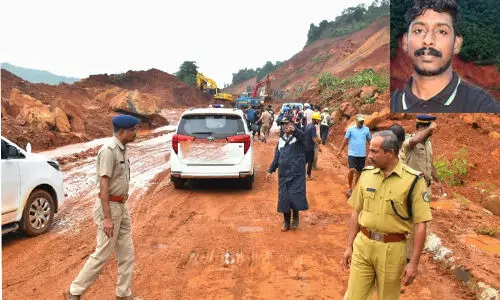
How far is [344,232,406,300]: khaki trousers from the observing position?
3223 mm

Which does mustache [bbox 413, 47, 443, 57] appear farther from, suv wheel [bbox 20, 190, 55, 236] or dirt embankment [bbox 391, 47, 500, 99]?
suv wheel [bbox 20, 190, 55, 236]

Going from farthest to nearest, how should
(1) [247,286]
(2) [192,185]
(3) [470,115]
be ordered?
(3) [470,115], (2) [192,185], (1) [247,286]

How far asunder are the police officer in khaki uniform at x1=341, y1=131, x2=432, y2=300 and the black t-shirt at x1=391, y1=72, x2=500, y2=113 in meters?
15.8

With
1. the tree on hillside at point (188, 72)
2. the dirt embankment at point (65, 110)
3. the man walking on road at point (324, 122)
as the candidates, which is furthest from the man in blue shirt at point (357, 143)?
the tree on hillside at point (188, 72)

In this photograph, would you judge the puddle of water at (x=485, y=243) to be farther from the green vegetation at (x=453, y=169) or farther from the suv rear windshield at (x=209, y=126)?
the green vegetation at (x=453, y=169)

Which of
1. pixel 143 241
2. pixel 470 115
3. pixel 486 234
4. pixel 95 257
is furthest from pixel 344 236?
pixel 470 115

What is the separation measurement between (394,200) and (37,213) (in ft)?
17.8

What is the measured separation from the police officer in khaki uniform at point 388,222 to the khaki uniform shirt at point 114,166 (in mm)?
2276

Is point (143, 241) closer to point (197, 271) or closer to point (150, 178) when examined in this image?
point (197, 271)

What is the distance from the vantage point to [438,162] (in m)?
12.1

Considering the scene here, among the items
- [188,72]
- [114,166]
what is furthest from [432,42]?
[188,72]

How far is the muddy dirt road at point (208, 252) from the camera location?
490 cm

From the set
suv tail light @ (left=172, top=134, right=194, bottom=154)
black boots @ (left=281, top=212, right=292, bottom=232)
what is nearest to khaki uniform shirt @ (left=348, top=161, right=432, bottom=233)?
black boots @ (left=281, top=212, right=292, bottom=232)

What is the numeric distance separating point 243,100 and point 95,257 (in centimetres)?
3204
